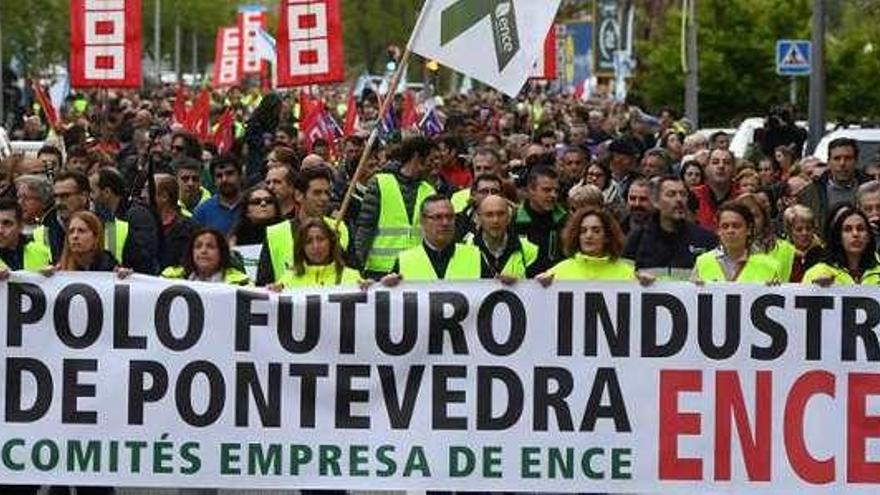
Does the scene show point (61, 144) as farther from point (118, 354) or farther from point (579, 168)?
point (118, 354)

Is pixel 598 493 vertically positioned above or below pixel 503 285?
below

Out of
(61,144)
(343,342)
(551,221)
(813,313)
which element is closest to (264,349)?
(343,342)

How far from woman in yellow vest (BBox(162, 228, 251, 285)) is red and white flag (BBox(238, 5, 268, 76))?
3866 cm

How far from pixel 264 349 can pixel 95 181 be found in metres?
4.30

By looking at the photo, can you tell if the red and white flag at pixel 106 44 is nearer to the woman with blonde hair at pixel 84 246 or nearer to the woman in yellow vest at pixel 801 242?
the woman in yellow vest at pixel 801 242

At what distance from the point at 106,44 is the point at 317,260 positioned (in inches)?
500

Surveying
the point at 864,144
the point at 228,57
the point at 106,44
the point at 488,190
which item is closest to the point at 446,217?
the point at 488,190

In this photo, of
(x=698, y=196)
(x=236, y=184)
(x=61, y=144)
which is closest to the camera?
(x=236, y=184)

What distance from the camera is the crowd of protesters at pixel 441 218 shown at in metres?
12.0

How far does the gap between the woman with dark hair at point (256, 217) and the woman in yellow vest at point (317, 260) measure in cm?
262

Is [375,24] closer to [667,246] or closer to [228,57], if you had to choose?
[228,57]

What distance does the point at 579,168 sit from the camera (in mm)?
19438

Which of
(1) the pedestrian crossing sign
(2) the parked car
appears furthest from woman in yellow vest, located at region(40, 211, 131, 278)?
(1) the pedestrian crossing sign

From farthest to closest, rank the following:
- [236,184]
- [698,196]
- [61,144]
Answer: [61,144]
[698,196]
[236,184]
